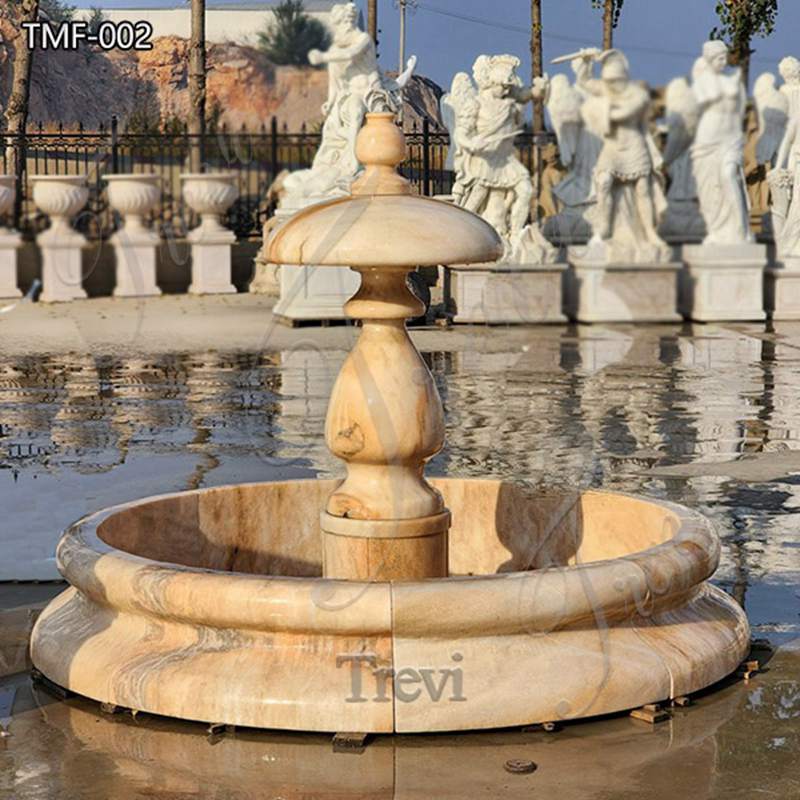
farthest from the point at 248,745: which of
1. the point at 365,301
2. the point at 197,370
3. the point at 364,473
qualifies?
the point at 197,370

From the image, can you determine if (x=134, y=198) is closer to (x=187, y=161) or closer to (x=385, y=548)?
(x=187, y=161)

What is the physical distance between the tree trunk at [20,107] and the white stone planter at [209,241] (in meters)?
3.01

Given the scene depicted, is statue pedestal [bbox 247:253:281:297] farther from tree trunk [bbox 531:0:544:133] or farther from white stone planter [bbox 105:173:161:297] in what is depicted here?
tree trunk [bbox 531:0:544:133]

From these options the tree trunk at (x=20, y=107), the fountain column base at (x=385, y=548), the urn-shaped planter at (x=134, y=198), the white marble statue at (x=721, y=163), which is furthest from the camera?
the tree trunk at (x=20, y=107)

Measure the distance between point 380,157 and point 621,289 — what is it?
1327cm

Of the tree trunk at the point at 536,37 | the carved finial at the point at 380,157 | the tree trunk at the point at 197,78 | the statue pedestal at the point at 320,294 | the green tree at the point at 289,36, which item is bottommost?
the statue pedestal at the point at 320,294

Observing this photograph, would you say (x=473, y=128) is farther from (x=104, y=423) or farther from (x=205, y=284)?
(x=104, y=423)

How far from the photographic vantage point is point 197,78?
19516 mm

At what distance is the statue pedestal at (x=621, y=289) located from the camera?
62.3 ft

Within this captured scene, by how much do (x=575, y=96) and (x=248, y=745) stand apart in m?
16.0

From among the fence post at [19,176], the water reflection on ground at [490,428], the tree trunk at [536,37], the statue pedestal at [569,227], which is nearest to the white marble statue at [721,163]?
the statue pedestal at [569,227]

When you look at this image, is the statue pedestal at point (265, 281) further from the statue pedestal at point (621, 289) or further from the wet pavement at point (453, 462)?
the statue pedestal at point (621, 289)

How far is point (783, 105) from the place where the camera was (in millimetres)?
21609

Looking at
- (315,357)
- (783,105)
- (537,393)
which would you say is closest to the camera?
(537,393)
